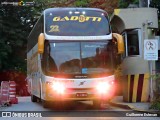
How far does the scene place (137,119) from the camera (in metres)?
15.0

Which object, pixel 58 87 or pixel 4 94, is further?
pixel 4 94

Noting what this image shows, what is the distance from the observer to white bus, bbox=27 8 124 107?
716 inches

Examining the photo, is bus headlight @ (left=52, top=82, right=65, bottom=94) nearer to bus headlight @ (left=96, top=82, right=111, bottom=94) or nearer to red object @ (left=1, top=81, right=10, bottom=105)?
bus headlight @ (left=96, top=82, right=111, bottom=94)

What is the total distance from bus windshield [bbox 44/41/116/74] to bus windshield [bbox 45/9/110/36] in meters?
0.50

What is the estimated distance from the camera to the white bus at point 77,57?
18.2 m

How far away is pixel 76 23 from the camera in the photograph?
18953 mm

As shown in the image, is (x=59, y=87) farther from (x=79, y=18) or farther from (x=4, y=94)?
(x=4, y=94)

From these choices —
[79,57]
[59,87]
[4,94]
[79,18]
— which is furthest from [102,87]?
[4,94]

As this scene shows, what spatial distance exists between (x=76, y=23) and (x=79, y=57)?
154 cm

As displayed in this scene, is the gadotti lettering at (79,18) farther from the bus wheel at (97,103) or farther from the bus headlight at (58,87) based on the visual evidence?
the bus wheel at (97,103)

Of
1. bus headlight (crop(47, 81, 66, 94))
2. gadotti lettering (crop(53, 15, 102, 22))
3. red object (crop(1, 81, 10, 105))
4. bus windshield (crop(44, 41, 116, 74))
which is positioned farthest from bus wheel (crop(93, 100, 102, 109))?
red object (crop(1, 81, 10, 105))

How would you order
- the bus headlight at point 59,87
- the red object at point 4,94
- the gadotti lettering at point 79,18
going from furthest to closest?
1. the red object at point 4,94
2. the gadotti lettering at point 79,18
3. the bus headlight at point 59,87

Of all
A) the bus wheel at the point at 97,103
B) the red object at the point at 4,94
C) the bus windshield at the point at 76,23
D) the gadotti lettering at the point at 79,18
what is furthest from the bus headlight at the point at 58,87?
the red object at the point at 4,94

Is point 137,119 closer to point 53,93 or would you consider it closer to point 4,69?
point 53,93
